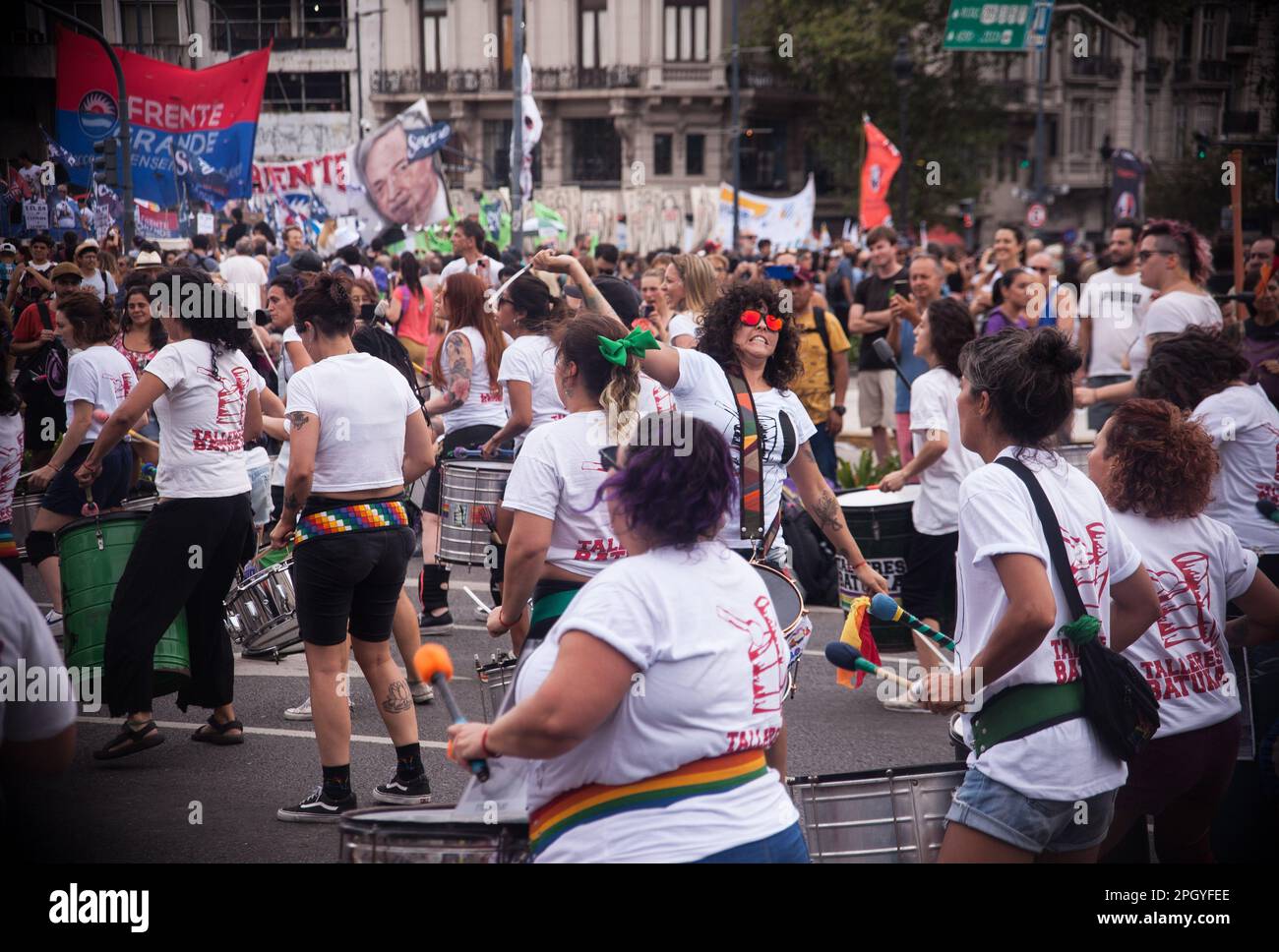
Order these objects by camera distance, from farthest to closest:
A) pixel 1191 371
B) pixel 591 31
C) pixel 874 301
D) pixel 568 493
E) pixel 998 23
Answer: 1. pixel 591 31
2. pixel 998 23
3. pixel 874 301
4. pixel 1191 371
5. pixel 568 493

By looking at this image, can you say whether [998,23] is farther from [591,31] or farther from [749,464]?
[591,31]

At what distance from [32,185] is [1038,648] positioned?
5104 millimetres

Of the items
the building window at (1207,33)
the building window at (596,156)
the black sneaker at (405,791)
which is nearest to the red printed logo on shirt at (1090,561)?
the black sneaker at (405,791)

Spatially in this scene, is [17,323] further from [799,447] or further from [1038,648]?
[1038,648]

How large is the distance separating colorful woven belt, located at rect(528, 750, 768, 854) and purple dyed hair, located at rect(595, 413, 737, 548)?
1.43ft

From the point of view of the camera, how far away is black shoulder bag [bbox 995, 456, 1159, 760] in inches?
121

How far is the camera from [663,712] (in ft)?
8.41

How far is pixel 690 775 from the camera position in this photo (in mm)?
2602

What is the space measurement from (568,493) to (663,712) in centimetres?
176

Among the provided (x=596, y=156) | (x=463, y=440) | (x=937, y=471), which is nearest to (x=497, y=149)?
(x=596, y=156)

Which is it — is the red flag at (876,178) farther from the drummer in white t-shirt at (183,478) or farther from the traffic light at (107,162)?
the drummer in white t-shirt at (183,478)

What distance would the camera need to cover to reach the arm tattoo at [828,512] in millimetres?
5246

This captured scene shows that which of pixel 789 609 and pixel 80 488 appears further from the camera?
pixel 80 488

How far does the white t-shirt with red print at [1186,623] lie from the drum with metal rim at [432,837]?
5.91 feet
